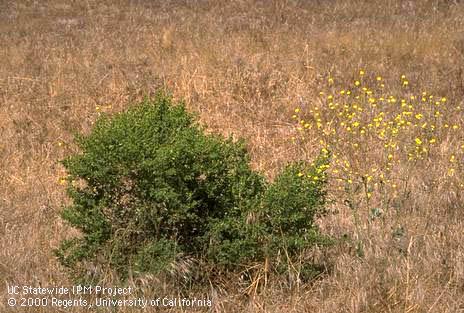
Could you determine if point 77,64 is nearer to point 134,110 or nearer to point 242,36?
point 242,36

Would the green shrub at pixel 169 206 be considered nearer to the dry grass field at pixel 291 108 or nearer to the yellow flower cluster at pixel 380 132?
the dry grass field at pixel 291 108

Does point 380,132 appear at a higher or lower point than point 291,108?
higher

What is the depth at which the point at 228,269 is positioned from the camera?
4379mm

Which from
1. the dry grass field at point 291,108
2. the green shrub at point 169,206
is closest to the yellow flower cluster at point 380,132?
the dry grass field at point 291,108

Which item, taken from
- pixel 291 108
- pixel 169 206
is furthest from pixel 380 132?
pixel 291 108

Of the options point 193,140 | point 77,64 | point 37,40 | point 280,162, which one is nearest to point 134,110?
point 193,140

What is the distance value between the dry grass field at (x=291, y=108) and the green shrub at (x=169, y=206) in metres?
0.25

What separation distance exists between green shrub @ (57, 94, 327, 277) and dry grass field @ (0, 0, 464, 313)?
0.25 meters

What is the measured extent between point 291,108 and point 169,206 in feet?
16.4

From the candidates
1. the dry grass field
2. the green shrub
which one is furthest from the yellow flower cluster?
the green shrub

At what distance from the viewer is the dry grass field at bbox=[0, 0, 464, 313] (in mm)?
4301

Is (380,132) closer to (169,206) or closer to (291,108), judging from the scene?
(169,206)

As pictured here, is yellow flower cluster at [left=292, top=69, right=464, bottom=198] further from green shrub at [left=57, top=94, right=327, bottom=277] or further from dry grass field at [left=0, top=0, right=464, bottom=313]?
green shrub at [left=57, top=94, right=327, bottom=277]

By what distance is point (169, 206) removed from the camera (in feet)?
14.0
